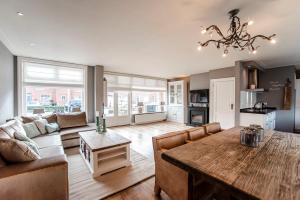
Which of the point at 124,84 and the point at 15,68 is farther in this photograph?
the point at 124,84

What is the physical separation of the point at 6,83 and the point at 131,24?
129 inches

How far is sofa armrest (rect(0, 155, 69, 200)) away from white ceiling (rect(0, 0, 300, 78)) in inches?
76.3

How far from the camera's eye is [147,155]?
128 inches

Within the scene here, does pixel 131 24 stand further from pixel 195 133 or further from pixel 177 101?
pixel 177 101

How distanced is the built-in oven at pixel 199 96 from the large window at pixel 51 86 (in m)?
4.59

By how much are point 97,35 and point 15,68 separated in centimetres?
300

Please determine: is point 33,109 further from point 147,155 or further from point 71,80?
point 147,155

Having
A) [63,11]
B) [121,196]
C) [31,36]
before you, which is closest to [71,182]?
[121,196]

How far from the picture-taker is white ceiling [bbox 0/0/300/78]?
1788mm

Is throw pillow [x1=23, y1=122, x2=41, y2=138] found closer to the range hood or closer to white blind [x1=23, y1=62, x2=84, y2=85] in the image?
white blind [x1=23, y1=62, x2=84, y2=85]

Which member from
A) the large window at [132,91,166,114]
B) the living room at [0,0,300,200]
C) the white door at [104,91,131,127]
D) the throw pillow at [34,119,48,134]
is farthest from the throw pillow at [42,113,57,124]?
the large window at [132,91,166,114]

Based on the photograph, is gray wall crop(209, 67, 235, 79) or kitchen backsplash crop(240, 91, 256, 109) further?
gray wall crop(209, 67, 235, 79)

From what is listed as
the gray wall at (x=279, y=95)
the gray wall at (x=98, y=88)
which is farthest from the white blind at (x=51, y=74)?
the gray wall at (x=279, y=95)

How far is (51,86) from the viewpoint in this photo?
176 inches
